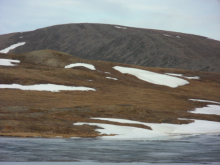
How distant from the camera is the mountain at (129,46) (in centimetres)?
16038

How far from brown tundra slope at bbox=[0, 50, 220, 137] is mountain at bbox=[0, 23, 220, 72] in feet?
243

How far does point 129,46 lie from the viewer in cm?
17538

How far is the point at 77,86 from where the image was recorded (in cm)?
6072

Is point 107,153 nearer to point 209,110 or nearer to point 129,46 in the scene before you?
point 209,110

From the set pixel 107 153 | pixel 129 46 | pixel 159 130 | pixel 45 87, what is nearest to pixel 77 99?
pixel 45 87

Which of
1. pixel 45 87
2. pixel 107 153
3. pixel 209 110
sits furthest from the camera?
pixel 45 87

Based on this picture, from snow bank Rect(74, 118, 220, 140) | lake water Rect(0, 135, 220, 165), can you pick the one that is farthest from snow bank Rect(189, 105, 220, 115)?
lake water Rect(0, 135, 220, 165)

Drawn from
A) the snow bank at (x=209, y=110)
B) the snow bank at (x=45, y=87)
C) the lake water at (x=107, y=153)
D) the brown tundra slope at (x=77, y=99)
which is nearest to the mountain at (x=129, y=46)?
the brown tundra slope at (x=77, y=99)

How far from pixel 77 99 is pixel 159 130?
18.2 meters

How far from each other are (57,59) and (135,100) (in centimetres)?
2989

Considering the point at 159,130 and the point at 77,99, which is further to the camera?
the point at 77,99

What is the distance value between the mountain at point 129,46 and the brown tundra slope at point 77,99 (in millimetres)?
74141

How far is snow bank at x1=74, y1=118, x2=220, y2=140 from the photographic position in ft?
108

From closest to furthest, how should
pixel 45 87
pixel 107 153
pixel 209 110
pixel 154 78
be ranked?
pixel 107 153 < pixel 209 110 < pixel 45 87 < pixel 154 78
